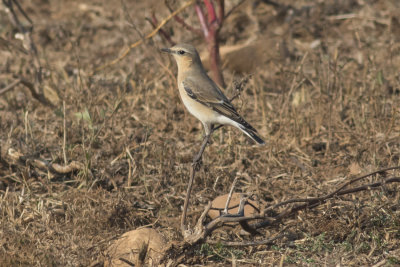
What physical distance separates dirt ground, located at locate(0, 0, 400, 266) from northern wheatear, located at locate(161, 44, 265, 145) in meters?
0.25

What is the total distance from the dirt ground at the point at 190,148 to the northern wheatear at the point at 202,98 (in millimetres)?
245

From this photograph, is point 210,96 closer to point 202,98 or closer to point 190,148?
point 202,98

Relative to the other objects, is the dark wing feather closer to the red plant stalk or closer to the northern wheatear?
the northern wheatear

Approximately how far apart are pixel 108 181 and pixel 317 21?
18.7 ft

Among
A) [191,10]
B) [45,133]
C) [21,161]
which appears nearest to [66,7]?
[191,10]

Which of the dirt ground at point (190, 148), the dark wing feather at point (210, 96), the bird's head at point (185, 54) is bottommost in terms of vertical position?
the dirt ground at point (190, 148)

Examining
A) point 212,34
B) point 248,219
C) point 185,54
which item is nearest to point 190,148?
point 185,54

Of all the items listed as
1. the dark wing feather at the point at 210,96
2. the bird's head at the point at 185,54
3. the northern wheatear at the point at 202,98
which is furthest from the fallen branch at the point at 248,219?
the bird's head at the point at 185,54

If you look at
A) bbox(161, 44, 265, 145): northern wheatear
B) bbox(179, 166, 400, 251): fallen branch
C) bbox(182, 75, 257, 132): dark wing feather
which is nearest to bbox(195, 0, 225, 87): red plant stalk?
bbox(161, 44, 265, 145): northern wheatear

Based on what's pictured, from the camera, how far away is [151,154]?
685 cm

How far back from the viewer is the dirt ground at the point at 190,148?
208 inches

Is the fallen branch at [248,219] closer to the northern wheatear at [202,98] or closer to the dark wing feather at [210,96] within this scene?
the northern wheatear at [202,98]

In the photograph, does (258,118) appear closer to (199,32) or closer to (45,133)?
(199,32)

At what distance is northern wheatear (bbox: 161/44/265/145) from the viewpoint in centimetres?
611
